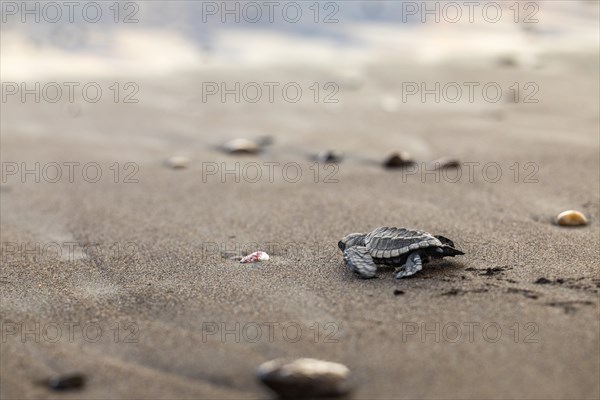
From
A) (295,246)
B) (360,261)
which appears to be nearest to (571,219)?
(360,261)

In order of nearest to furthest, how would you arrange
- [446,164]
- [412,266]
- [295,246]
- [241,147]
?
1. [412,266]
2. [295,246]
3. [446,164]
4. [241,147]

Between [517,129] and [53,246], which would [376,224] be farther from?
[517,129]

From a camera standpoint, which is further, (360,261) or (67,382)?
(360,261)

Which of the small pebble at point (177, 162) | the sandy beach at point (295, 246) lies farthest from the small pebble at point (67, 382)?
the small pebble at point (177, 162)

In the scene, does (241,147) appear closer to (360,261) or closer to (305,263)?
(305,263)

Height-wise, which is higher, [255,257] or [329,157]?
[255,257]

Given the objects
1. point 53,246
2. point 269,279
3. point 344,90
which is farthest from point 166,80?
point 269,279

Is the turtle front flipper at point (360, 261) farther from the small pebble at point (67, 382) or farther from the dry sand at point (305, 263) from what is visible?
the small pebble at point (67, 382)
